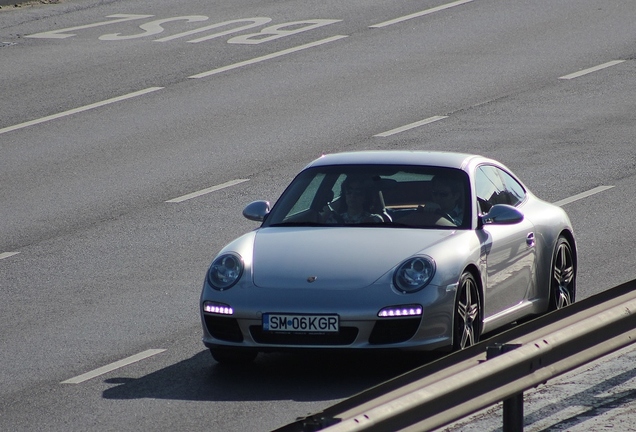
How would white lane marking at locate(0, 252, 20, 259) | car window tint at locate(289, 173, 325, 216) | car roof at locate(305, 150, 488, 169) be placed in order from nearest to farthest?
car window tint at locate(289, 173, 325, 216), car roof at locate(305, 150, 488, 169), white lane marking at locate(0, 252, 20, 259)

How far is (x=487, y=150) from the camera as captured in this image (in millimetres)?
17734

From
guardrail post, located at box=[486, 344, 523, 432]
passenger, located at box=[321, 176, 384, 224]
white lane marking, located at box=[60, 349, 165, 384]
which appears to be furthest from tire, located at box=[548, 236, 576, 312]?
guardrail post, located at box=[486, 344, 523, 432]

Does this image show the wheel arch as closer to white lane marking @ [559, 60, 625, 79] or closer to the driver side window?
the driver side window

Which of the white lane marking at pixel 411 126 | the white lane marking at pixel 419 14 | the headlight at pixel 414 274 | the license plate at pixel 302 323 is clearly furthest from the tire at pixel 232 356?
the white lane marking at pixel 419 14

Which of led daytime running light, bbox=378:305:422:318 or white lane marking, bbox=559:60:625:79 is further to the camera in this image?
white lane marking, bbox=559:60:625:79

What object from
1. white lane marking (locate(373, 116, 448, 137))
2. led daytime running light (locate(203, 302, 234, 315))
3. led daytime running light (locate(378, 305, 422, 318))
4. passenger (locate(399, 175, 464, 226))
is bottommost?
white lane marking (locate(373, 116, 448, 137))

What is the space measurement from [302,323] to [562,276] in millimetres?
2697

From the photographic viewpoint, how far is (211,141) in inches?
736

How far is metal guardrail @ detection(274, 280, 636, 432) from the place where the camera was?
206 inches

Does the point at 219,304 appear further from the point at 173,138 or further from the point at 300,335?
the point at 173,138

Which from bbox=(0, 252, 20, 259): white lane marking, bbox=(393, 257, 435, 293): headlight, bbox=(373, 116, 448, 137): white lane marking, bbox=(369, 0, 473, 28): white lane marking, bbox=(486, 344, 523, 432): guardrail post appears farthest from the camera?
bbox=(369, 0, 473, 28): white lane marking

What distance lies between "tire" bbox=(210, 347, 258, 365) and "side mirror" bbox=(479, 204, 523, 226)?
1826 millimetres

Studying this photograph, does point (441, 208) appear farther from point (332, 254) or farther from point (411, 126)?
point (411, 126)

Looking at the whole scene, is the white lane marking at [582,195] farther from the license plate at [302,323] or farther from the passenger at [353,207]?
the license plate at [302,323]
